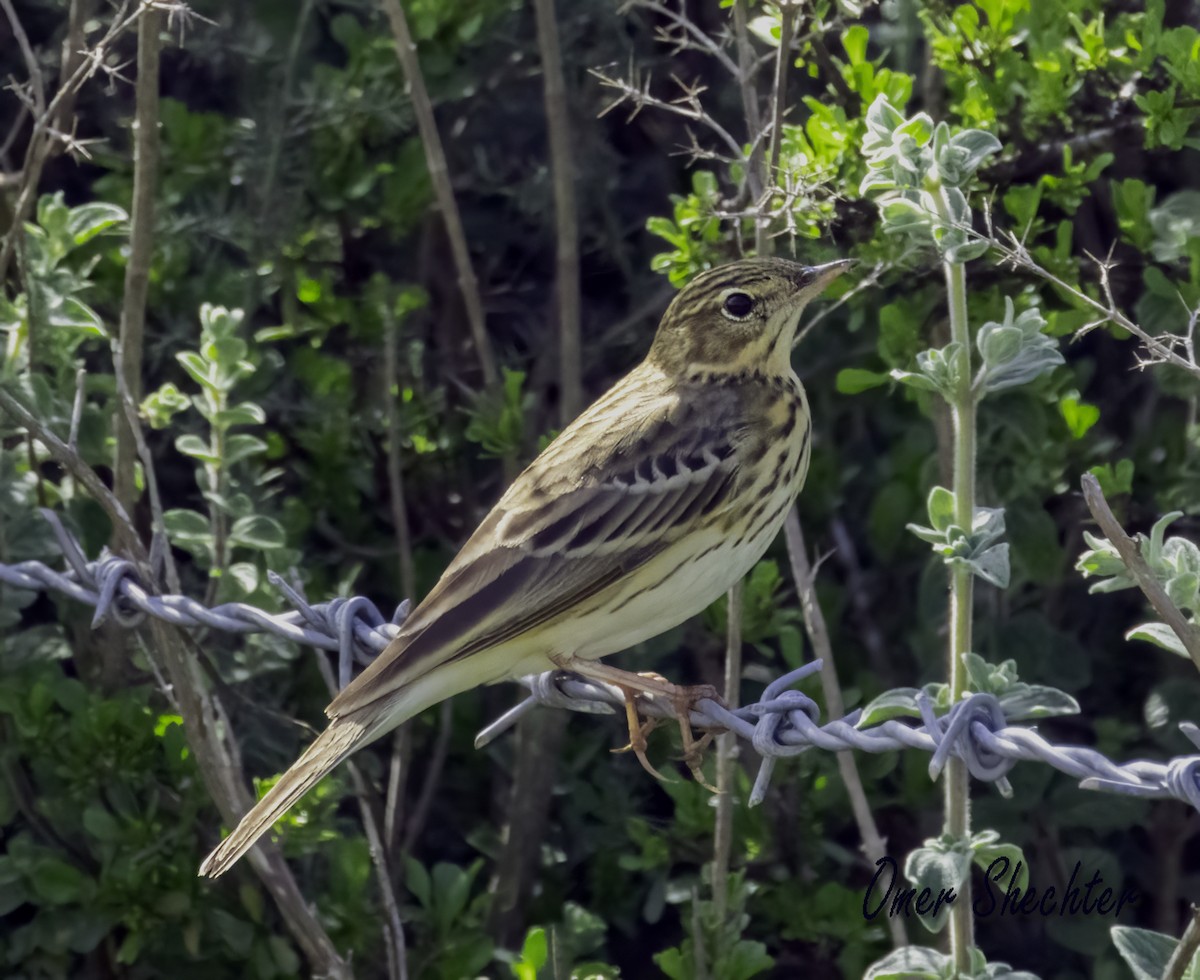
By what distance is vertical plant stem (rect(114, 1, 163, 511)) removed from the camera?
4.62 m

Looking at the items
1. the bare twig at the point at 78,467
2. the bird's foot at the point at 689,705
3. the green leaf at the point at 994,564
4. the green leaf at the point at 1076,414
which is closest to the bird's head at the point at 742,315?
the green leaf at the point at 1076,414

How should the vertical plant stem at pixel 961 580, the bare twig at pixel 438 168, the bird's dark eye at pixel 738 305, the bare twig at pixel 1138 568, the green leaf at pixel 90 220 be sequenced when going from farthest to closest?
the bare twig at pixel 438 168 < the green leaf at pixel 90 220 < the bird's dark eye at pixel 738 305 < the vertical plant stem at pixel 961 580 < the bare twig at pixel 1138 568

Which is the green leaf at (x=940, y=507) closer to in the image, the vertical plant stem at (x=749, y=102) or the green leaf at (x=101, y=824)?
the vertical plant stem at (x=749, y=102)

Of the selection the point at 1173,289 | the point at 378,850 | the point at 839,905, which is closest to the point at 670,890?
the point at 839,905

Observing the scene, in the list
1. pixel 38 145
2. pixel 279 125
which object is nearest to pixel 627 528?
pixel 38 145

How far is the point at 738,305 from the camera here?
15.0 ft

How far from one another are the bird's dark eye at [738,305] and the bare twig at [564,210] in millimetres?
936

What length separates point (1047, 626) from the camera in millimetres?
5145

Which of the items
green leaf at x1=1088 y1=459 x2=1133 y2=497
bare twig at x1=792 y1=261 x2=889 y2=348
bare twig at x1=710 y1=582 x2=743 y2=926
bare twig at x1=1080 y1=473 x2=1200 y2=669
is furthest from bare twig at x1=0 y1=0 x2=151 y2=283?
bare twig at x1=1080 y1=473 x2=1200 y2=669

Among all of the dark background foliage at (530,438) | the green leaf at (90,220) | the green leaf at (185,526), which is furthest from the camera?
the green leaf at (90,220)

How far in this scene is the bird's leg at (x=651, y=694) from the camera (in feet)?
13.3

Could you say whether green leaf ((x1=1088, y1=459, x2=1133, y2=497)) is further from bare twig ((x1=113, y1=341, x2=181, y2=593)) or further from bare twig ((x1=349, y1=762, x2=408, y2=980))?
bare twig ((x1=113, y1=341, x2=181, y2=593))
